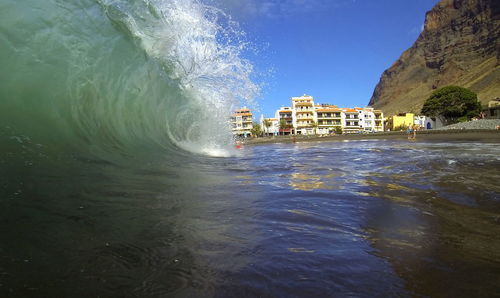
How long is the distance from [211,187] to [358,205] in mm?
1988

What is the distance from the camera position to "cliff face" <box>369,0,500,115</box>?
118 m

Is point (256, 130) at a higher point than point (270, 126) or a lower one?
lower

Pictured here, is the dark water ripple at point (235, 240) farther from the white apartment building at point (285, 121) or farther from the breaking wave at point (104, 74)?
the white apartment building at point (285, 121)

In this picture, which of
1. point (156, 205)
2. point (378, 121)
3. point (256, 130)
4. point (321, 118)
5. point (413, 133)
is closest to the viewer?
point (156, 205)

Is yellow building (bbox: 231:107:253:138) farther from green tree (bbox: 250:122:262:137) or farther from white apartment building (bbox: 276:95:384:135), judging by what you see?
white apartment building (bbox: 276:95:384:135)

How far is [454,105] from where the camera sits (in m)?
61.2

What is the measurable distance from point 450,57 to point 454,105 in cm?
9450

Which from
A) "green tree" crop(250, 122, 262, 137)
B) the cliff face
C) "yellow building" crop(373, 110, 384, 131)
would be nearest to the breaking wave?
"green tree" crop(250, 122, 262, 137)

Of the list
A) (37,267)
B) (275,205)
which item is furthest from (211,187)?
(37,267)

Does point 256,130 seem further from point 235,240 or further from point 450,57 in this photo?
point 450,57

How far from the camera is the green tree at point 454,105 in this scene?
60031 mm

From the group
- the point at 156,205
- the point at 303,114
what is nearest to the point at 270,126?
the point at 303,114

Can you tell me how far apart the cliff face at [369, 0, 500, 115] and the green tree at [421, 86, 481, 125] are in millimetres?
40427

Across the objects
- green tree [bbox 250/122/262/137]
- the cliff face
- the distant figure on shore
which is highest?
the cliff face
